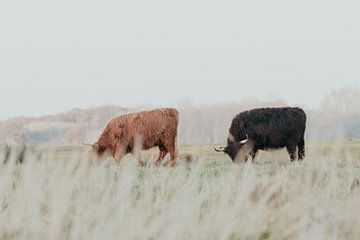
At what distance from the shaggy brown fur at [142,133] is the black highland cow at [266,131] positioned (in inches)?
58.1

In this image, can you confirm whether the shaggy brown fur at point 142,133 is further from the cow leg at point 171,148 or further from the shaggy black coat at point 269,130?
the shaggy black coat at point 269,130

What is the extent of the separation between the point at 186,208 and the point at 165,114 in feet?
43.2

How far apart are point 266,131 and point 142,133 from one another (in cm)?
327

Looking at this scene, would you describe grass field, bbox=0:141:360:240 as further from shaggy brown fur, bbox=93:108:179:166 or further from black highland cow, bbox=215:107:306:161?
shaggy brown fur, bbox=93:108:179:166

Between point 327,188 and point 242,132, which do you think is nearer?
point 327,188

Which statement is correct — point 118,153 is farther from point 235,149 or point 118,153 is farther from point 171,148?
point 235,149

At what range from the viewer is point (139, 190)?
8.49 metres

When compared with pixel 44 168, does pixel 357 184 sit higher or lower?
lower


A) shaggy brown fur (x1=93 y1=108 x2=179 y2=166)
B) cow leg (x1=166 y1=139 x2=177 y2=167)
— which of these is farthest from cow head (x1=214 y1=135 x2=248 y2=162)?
shaggy brown fur (x1=93 y1=108 x2=179 y2=166)

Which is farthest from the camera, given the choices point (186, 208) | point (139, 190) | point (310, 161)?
point (310, 161)

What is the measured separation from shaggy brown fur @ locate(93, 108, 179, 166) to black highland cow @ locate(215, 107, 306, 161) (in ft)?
4.84

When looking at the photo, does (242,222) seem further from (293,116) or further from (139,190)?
(293,116)

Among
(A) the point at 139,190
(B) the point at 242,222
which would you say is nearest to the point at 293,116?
(A) the point at 139,190

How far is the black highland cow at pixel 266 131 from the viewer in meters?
18.2
